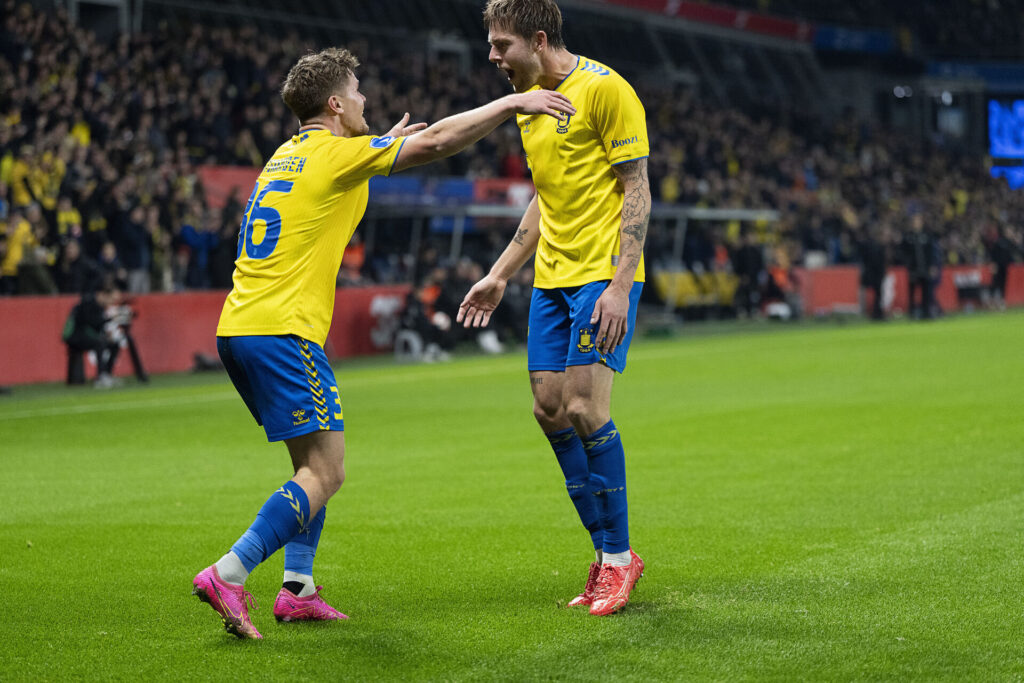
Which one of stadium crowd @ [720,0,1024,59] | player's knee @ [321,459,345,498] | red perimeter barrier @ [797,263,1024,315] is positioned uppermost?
stadium crowd @ [720,0,1024,59]

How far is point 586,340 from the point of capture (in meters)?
5.41

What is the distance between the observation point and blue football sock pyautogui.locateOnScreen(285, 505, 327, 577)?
5371 mm

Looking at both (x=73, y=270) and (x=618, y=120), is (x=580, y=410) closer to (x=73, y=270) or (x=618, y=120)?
(x=618, y=120)

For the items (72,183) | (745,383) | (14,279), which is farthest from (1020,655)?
(72,183)

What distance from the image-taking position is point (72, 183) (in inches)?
777

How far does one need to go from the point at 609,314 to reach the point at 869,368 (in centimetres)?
1368

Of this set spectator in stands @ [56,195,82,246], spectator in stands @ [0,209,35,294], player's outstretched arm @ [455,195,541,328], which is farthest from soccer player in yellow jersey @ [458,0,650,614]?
spectator in stands @ [56,195,82,246]

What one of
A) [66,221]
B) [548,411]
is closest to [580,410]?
[548,411]

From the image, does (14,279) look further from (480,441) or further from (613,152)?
(613,152)

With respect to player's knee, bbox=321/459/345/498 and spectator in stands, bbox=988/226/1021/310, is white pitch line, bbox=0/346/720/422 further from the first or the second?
spectator in stands, bbox=988/226/1021/310

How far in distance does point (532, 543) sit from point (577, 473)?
4.34 feet

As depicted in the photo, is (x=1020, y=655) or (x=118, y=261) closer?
(x=1020, y=655)

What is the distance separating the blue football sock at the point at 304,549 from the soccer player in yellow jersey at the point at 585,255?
1026 millimetres

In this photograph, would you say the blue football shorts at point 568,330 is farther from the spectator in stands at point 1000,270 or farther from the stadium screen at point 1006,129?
the stadium screen at point 1006,129
